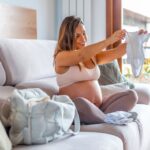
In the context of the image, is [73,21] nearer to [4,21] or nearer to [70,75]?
[70,75]

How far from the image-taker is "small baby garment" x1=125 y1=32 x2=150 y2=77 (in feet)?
6.60

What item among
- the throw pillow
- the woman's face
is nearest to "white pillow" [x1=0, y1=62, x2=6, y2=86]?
the woman's face

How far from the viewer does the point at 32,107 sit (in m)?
1.49

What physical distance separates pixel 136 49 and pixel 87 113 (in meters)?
0.55

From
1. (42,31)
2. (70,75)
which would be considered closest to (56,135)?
(70,75)

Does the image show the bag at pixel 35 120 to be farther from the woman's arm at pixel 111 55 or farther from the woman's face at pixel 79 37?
the woman's arm at pixel 111 55

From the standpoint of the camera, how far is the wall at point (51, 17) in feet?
10.6

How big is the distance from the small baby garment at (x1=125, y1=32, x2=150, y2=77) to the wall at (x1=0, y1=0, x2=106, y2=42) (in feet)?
4.36

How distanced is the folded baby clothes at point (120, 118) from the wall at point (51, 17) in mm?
1540

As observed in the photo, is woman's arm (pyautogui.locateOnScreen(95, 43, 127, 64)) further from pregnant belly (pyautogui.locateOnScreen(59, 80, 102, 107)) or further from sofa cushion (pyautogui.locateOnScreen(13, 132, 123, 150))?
sofa cushion (pyautogui.locateOnScreen(13, 132, 123, 150))

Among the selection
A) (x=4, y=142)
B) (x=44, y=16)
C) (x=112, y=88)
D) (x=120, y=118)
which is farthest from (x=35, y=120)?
(x=44, y=16)

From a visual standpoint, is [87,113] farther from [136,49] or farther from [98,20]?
[98,20]

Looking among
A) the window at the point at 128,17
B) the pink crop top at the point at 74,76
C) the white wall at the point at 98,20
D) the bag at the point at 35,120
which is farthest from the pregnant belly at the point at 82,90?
the white wall at the point at 98,20

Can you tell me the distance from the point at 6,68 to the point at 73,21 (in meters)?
0.57
